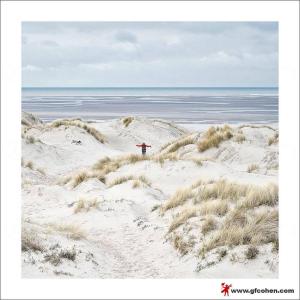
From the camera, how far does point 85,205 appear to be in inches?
317

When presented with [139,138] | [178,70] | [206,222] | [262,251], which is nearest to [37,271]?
[206,222]

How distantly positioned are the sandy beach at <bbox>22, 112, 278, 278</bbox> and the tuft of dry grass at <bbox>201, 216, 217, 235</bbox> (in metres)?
0.02

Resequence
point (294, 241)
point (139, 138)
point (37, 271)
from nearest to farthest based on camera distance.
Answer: point (37, 271)
point (294, 241)
point (139, 138)

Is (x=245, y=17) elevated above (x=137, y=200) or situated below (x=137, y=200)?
above

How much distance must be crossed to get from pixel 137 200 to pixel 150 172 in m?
1.53

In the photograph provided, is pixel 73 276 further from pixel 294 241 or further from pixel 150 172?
pixel 150 172

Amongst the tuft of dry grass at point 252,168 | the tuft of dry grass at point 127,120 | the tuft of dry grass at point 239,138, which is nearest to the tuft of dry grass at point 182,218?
the tuft of dry grass at point 252,168

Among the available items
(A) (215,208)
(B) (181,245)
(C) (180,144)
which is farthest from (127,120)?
(B) (181,245)

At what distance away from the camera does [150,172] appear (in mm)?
10008

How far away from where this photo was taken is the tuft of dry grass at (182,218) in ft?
22.7

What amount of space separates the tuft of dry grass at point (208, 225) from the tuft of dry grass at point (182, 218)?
44cm

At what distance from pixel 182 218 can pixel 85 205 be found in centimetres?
183

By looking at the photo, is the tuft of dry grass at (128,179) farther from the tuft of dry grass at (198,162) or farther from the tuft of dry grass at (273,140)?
the tuft of dry grass at (273,140)
